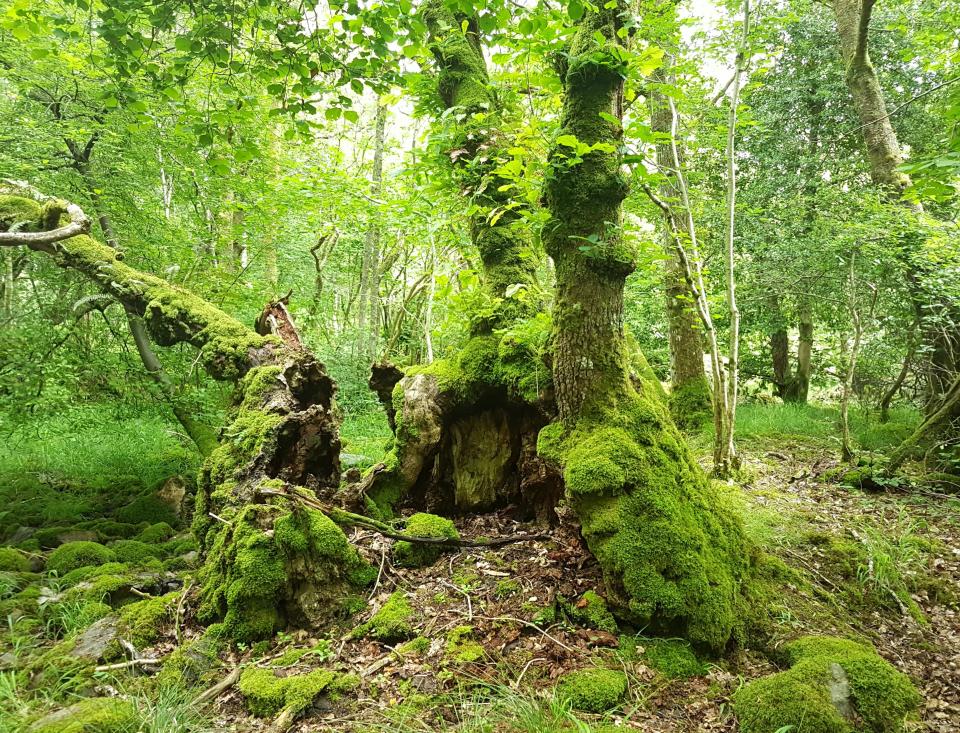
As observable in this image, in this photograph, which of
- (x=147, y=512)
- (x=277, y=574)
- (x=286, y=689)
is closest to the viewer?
(x=286, y=689)

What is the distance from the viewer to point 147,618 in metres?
3.38

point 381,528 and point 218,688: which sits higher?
point 381,528

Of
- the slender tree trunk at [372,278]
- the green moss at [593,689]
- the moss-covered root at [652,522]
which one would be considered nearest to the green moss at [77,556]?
the moss-covered root at [652,522]

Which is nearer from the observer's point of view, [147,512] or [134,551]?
[134,551]

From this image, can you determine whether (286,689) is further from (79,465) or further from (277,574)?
(79,465)

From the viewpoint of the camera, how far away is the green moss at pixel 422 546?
12.8ft

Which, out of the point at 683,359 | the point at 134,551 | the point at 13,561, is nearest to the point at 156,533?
the point at 134,551

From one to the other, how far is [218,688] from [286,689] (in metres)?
0.46

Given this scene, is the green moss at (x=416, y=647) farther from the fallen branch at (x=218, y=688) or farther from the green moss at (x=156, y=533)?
the green moss at (x=156, y=533)

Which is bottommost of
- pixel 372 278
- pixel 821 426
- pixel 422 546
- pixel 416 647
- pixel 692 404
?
pixel 416 647

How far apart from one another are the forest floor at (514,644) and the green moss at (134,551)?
1.12 feet

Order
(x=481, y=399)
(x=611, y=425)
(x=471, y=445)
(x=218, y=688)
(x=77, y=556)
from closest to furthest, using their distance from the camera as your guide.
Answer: (x=218, y=688), (x=611, y=425), (x=77, y=556), (x=481, y=399), (x=471, y=445)

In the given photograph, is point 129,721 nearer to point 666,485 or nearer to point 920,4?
point 666,485

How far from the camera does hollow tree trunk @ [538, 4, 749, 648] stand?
2930 millimetres
